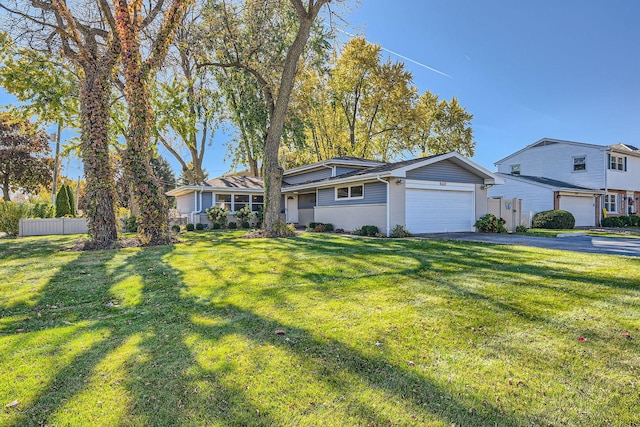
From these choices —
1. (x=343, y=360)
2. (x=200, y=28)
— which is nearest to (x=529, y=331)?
(x=343, y=360)

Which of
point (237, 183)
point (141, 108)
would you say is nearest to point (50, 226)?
point (237, 183)

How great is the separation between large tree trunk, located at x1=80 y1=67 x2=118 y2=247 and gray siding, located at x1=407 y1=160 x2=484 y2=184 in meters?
11.0

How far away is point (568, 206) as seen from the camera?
75.6ft

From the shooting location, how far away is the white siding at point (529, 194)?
893 inches

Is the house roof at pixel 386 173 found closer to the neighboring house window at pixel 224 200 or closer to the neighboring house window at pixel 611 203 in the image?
the neighboring house window at pixel 224 200

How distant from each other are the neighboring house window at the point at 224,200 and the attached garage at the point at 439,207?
1213 centimetres

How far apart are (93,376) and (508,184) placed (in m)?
27.7

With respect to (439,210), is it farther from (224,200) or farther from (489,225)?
(224,200)

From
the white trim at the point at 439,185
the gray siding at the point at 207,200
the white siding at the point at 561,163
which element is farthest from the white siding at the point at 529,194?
the gray siding at the point at 207,200

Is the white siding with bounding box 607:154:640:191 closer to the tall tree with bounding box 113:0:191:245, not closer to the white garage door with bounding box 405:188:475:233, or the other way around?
the white garage door with bounding box 405:188:475:233

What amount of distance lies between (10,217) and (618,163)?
1472 inches

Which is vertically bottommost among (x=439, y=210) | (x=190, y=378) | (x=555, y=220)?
(x=190, y=378)

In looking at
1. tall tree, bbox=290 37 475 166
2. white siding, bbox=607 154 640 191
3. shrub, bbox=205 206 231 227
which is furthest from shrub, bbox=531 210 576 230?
shrub, bbox=205 206 231 227

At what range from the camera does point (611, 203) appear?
997 inches
